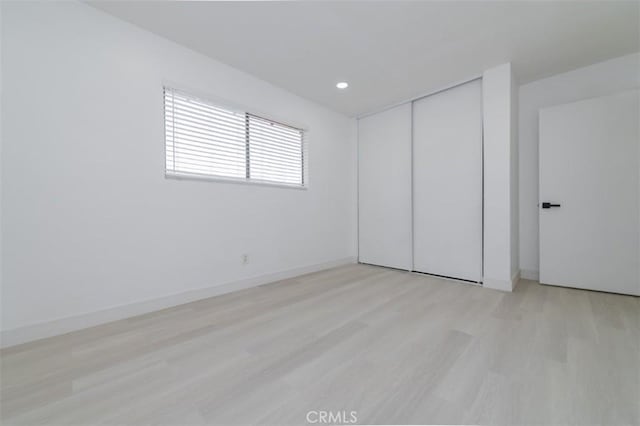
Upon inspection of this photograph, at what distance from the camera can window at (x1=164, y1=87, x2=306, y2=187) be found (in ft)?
8.18

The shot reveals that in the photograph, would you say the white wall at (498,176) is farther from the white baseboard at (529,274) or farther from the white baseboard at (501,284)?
the white baseboard at (529,274)

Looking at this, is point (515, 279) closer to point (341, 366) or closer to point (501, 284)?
point (501, 284)

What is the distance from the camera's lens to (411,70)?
2941 millimetres

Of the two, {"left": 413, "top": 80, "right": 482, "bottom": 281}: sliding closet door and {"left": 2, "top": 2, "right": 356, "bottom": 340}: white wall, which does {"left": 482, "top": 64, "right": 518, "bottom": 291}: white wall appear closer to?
{"left": 413, "top": 80, "right": 482, "bottom": 281}: sliding closet door

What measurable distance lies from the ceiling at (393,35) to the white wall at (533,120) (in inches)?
6.7

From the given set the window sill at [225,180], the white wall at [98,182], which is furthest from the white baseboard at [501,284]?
the white wall at [98,182]

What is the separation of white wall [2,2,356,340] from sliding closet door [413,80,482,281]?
2425mm

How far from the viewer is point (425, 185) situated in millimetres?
3602

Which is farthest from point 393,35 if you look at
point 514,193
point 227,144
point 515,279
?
point 515,279

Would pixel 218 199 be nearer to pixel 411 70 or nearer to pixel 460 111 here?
pixel 411 70

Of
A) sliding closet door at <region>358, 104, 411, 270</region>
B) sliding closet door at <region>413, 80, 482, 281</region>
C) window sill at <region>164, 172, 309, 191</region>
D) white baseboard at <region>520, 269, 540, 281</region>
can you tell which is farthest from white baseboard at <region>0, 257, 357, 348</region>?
white baseboard at <region>520, 269, 540, 281</region>

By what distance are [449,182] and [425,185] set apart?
33 centimetres

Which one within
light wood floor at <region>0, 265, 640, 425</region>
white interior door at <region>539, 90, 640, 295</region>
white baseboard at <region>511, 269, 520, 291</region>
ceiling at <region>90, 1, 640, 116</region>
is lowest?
light wood floor at <region>0, 265, 640, 425</region>

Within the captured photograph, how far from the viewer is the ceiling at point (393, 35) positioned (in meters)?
2.02
